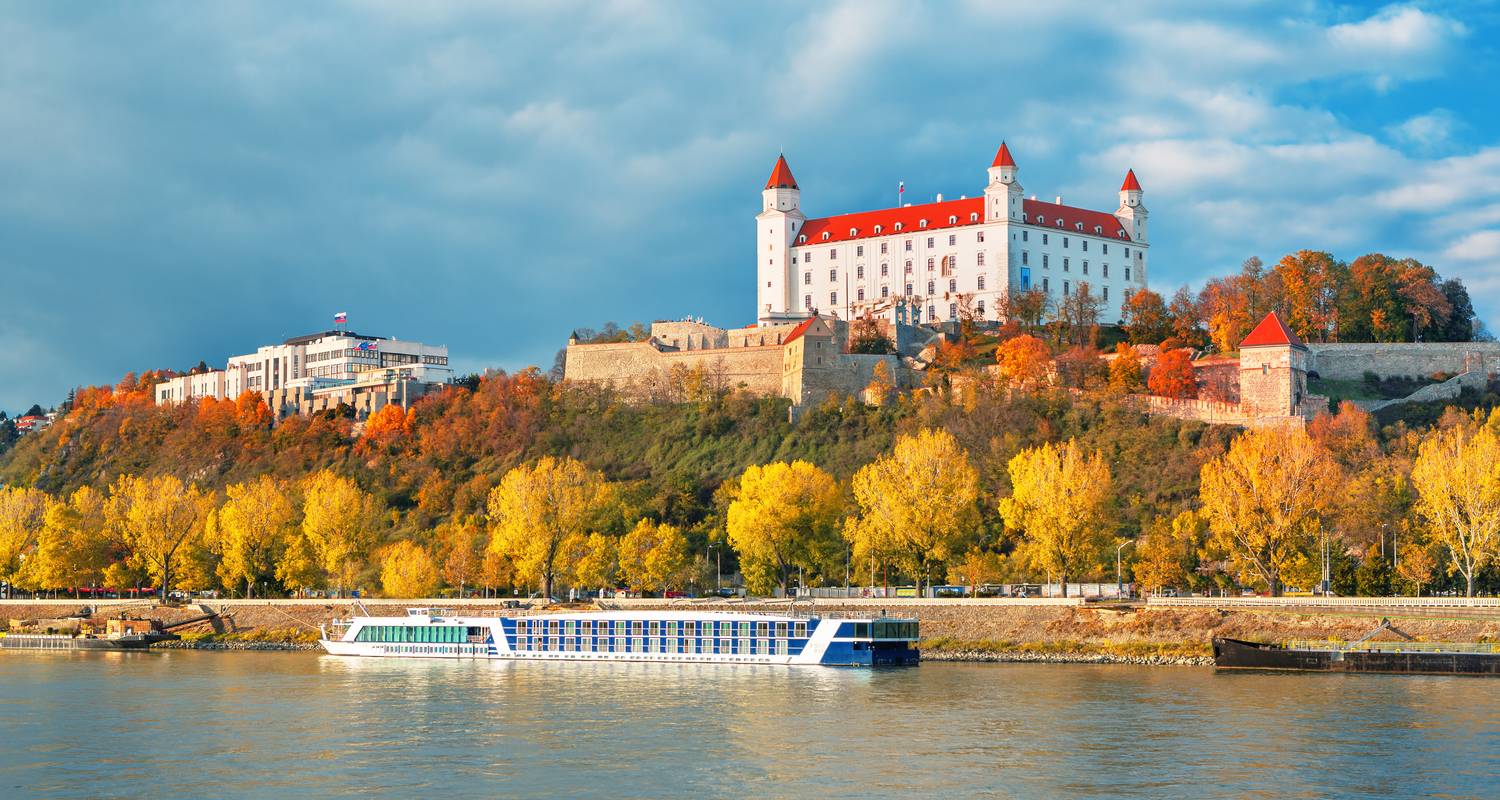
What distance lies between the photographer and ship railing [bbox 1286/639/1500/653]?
5647 centimetres

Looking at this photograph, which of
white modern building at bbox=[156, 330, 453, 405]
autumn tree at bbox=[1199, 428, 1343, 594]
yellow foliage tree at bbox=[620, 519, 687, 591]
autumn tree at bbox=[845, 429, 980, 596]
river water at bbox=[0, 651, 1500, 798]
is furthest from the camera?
white modern building at bbox=[156, 330, 453, 405]

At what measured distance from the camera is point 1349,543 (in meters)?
73.5

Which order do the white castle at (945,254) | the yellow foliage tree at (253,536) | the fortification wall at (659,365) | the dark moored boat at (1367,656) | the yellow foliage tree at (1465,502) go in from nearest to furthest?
the dark moored boat at (1367,656) → the yellow foliage tree at (1465,502) → the yellow foliage tree at (253,536) → the fortification wall at (659,365) → the white castle at (945,254)

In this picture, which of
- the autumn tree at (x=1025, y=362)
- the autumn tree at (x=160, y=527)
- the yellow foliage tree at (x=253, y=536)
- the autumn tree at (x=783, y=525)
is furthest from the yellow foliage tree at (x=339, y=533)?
the autumn tree at (x=1025, y=362)

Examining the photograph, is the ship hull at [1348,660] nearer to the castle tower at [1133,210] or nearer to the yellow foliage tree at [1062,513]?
the yellow foliage tree at [1062,513]

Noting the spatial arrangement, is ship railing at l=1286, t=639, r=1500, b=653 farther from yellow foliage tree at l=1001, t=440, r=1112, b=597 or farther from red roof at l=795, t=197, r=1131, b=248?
red roof at l=795, t=197, r=1131, b=248

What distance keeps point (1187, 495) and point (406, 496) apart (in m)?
51.4

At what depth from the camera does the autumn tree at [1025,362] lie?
3964 inches

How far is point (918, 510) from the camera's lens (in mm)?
73688

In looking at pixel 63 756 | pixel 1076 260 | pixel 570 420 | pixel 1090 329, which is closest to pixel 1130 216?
pixel 1076 260

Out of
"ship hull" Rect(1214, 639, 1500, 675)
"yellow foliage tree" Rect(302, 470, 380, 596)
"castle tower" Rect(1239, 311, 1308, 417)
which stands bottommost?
"ship hull" Rect(1214, 639, 1500, 675)

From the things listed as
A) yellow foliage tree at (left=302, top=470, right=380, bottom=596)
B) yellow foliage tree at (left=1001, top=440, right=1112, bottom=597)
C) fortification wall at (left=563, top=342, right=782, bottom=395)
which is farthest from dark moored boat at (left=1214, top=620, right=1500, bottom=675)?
fortification wall at (left=563, top=342, right=782, bottom=395)

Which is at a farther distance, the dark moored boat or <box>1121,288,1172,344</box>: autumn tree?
<box>1121,288,1172,344</box>: autumn tree

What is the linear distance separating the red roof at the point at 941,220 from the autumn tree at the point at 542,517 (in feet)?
154
